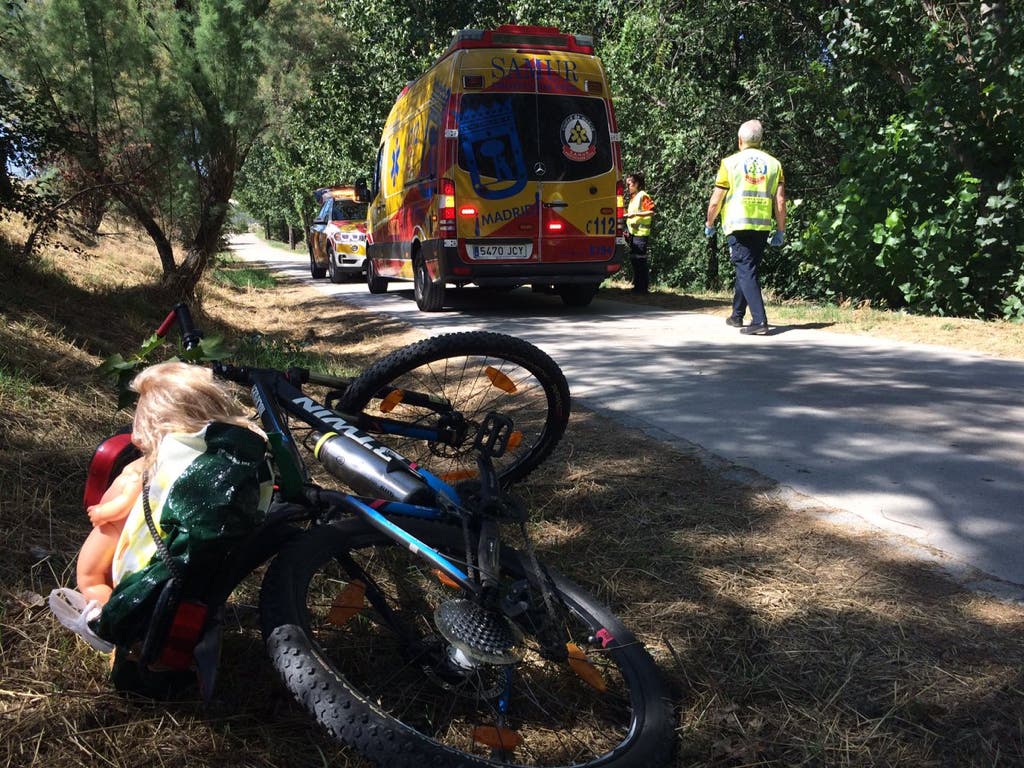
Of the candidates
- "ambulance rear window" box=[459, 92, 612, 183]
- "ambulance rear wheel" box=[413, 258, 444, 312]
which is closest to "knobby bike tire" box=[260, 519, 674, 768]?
"ambulance rear window" box=[459, 92, 612, 183]

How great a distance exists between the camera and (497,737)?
1838 millimetres

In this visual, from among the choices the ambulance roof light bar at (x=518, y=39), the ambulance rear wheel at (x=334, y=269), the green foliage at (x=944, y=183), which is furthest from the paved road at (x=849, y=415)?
the ambulance rear wheel at (x=334, y=269)

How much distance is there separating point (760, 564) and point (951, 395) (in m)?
2.98

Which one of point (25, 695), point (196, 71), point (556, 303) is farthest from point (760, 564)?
point (556, 303)

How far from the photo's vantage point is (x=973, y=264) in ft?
29.9

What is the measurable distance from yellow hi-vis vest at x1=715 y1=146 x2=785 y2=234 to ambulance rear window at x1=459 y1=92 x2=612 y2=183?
6.94 feet

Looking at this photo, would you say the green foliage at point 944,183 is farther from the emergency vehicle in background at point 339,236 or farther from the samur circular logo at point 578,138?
the emergency vehicle in background at point 339,236

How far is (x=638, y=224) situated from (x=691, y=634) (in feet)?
36.0

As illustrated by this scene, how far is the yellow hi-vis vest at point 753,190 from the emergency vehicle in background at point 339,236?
32.4 ft

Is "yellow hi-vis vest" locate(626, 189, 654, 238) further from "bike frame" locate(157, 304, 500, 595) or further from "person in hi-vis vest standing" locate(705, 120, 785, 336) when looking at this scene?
"bike frame" locate(157, 304, 500, 595)

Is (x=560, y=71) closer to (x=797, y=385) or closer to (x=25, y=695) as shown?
(x=797, y=385)

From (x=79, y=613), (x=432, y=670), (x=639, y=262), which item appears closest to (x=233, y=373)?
(x=79, y=613)

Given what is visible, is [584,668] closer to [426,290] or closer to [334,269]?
[426,290]

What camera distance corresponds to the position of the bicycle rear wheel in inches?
121
